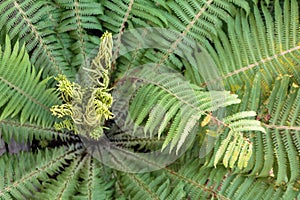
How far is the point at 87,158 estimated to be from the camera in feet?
6.46

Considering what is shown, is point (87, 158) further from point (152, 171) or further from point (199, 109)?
point (199, 109)

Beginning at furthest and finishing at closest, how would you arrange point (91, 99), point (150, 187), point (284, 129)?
point (150, 187) → point (284, 129) → point (91, 99)

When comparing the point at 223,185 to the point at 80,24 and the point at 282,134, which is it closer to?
the point at 282,134

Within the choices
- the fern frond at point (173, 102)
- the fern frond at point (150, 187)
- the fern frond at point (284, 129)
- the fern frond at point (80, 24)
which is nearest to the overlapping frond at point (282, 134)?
the fern frond at point (284, 129)

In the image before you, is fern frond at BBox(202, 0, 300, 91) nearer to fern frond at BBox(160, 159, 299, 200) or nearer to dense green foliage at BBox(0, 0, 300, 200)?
dense green foliage at BBox(0, 0, 300, 200)

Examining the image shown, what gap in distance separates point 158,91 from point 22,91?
22.3 inches

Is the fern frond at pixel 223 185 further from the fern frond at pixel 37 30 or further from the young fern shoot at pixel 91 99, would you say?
the fern frond at pixel 37 30

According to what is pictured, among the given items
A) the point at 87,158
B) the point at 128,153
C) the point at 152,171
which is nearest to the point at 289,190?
the point at 152,171

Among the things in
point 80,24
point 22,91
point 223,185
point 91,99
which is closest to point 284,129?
point 223,185

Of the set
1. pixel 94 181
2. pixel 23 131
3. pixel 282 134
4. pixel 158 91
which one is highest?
pixel 158 91

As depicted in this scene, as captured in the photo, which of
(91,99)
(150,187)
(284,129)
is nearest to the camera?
(91,99)

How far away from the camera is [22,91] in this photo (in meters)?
1.73

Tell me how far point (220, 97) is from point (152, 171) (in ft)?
1.76

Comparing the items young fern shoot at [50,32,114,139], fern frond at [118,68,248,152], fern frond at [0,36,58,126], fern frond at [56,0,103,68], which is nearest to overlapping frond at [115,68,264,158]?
fern frond at [118,68,248,152]
